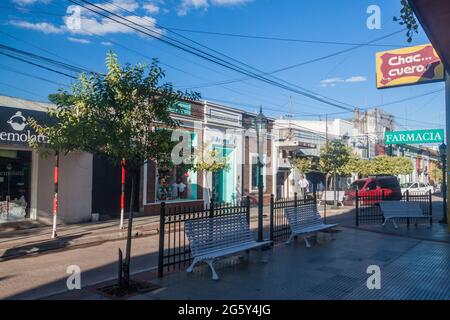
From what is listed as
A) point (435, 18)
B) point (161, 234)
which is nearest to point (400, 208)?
point (435, 18)

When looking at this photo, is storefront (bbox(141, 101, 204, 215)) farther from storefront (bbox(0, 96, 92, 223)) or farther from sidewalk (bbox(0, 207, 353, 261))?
storefront (bbox(0, 96, 92, 223))

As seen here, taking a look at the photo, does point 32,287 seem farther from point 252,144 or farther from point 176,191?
point 252,144

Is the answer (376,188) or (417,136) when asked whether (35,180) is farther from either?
(417,136)

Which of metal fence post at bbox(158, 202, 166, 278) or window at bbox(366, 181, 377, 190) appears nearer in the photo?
metal fence post at bbox(158, 202, 166, 278)

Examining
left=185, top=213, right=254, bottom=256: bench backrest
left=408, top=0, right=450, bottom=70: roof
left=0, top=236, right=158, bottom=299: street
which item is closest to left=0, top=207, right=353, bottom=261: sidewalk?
left=0, top=236, right=158, bottom=299: street

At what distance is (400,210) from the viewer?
1398cm

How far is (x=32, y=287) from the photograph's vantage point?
6.84 metres

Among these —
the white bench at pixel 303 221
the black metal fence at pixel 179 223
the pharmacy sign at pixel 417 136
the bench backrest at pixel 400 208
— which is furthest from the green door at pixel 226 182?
the black metal fence at pixel 179 223

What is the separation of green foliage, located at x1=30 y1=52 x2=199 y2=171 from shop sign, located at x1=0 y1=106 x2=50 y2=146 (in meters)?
6.04

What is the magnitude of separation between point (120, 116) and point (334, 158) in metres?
→ 21.8

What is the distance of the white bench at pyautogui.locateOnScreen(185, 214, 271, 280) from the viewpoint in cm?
703

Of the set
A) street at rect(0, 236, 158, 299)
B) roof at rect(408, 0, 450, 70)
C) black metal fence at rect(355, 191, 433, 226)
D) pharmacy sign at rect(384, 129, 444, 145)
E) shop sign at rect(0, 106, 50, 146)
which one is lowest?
street at rect(0, 236, 158, 299)
